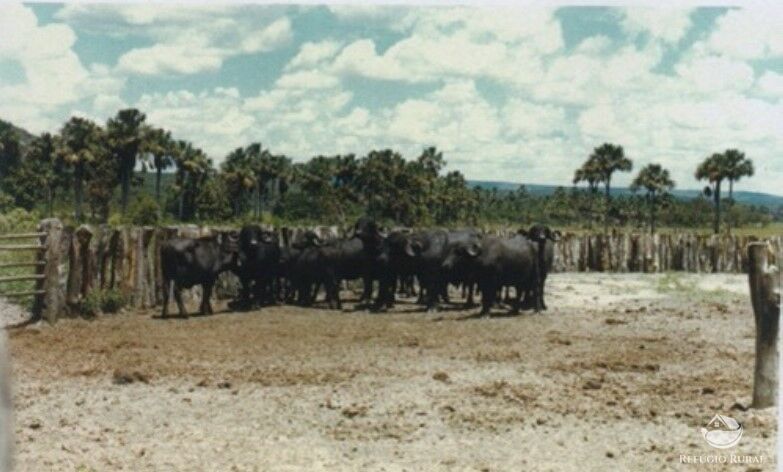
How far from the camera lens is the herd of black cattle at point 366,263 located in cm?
1464

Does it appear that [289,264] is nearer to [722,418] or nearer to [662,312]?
[662,312]

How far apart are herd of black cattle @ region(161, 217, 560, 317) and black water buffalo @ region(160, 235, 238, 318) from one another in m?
0.02

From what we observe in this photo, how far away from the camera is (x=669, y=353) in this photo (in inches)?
432

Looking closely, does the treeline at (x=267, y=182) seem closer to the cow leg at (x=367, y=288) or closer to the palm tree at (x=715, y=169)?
the palm tree at (x=715, y=169)

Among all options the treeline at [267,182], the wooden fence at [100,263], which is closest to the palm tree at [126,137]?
the treeline at [267,182]

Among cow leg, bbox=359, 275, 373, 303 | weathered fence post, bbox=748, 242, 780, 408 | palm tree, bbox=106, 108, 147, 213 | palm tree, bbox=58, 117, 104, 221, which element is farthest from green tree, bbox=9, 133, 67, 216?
weathered fence post, bbox=748, 242, 780, 408

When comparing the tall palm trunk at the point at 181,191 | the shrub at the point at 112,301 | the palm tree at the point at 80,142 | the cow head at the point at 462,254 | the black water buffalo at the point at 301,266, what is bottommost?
the shrub at the point at 112,301

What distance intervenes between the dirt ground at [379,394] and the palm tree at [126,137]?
44474 mm

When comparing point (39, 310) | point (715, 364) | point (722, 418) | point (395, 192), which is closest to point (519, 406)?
point (722, 418)

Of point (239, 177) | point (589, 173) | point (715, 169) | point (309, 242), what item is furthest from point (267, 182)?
point (309, 242)

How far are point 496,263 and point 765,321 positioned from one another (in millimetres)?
7140

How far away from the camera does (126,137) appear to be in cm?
5722

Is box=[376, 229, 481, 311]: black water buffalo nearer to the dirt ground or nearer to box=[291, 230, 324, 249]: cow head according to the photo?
box=[291, 230, 324, 249]: cow head

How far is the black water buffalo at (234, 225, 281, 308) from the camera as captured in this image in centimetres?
1576
